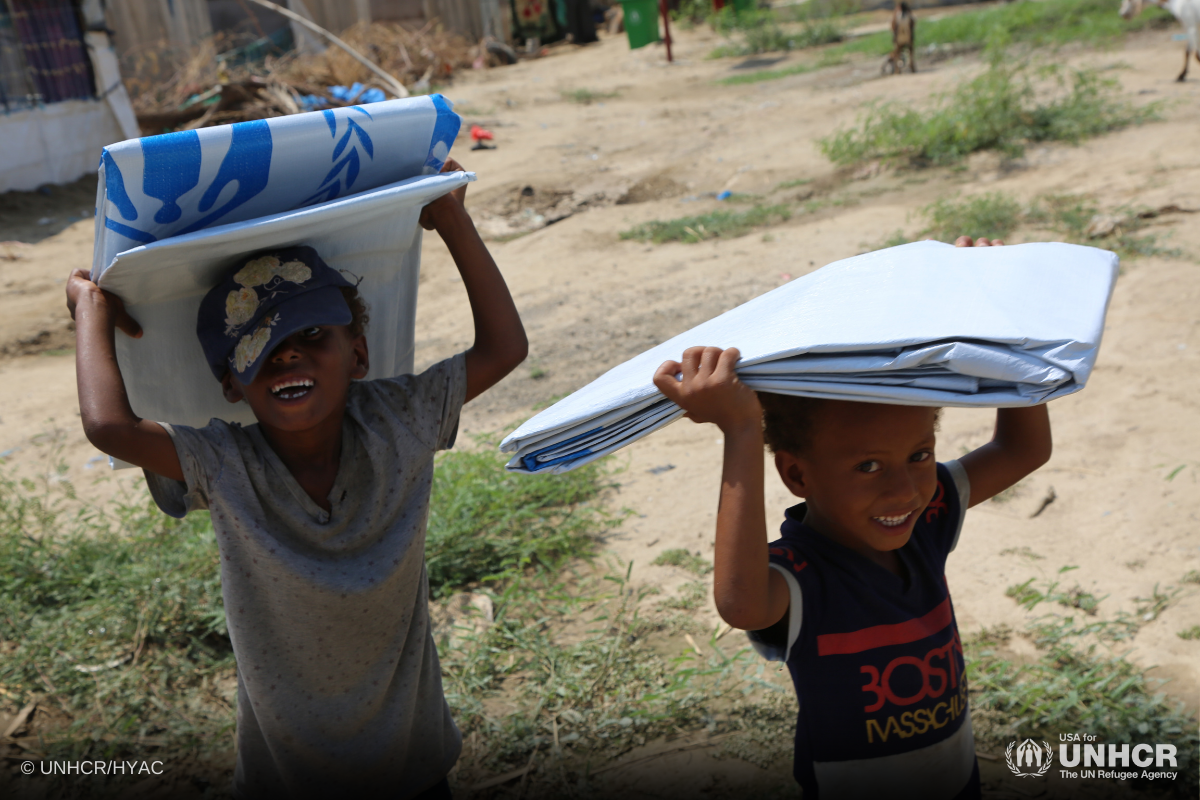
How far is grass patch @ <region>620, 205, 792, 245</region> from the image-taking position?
6434mm

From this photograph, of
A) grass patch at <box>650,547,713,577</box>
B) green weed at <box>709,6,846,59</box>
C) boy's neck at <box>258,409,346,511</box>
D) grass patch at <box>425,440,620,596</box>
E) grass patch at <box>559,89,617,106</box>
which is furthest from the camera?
green weed at <box>709,6,846,59</box>

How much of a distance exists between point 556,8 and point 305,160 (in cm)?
2028

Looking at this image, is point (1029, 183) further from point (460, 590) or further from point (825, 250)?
point (460, 590)

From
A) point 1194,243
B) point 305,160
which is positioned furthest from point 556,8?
point 305,160

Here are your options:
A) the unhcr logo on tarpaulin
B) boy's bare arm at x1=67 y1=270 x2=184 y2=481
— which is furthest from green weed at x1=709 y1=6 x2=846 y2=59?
boy's bare arm at x1=67 y1=270 x2=184 y2=481

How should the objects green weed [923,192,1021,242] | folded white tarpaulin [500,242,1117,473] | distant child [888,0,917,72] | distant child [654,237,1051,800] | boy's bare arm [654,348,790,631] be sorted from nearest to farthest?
folded white tarpaulin [500,242,1117,473] < boy's bare arm [654,348,790,631] < distant child [654,237,1051,800] < green weed [923,192,1021,242] < distant child [888,0,917,72]

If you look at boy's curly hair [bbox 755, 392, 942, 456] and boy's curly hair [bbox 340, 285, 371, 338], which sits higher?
boy's curly hair [bbox 340, 285, 371, 338]

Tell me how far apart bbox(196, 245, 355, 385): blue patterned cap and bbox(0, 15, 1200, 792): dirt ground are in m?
1.42

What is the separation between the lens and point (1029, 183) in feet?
20.3

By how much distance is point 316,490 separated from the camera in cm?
167

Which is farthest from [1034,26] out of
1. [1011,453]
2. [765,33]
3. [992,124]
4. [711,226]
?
[1011,453]

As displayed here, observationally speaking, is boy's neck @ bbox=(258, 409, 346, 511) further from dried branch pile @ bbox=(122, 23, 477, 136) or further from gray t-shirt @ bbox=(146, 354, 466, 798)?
dried branch pile @ bbox=(122, 23, 477, 136)

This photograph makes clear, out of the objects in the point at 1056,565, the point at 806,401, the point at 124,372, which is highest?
the point at 124,372

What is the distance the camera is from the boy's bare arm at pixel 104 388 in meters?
1.43
